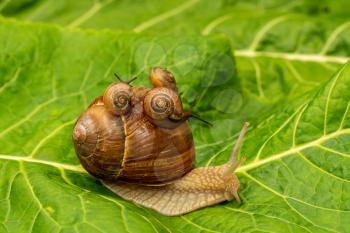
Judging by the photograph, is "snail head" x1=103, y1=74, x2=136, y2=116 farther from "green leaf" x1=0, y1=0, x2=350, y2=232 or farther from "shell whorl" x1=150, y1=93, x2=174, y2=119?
"green leaf" x1=0, y1=0, x2=350, y2=232

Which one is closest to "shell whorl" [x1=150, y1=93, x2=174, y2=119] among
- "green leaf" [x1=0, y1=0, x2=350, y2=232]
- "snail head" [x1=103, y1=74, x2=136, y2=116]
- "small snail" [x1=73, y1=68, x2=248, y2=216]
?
"small snail" [x1=73, y1=68, x2=248, y2=216]

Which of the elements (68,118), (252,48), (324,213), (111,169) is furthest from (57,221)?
(252,48)

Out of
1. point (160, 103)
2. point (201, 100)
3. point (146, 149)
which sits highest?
point (160, 103)

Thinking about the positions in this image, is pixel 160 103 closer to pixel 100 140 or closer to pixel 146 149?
pixel 146 149

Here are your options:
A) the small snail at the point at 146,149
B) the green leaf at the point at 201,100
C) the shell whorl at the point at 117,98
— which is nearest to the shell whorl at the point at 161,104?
the small snail at the point at 146,149

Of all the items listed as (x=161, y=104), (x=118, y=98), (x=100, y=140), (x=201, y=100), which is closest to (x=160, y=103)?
(x=161, y=104)

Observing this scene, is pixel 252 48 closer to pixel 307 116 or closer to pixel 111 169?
pixel 307 116

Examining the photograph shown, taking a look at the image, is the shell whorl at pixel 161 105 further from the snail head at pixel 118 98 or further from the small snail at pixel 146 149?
the snail head at pixel 118 98

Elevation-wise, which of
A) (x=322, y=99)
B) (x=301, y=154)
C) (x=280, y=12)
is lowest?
(x=301, y=154)

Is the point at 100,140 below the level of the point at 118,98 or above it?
below

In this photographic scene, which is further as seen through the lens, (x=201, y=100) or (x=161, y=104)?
(x=201, y=100)
